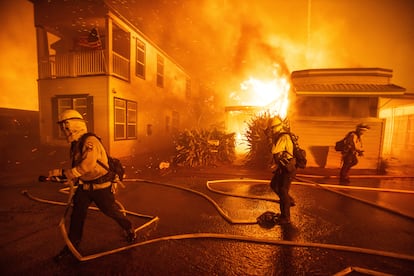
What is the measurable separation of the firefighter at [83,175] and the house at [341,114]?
334 inches

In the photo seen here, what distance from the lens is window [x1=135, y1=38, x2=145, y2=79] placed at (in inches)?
528

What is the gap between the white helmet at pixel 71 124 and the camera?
2.79 meters

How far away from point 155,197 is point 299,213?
3292 mm

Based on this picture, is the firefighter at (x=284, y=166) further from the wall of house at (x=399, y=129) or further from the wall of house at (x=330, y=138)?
the wall of house at (x=399, y=129)

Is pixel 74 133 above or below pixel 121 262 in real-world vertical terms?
above

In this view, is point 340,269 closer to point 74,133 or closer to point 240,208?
point 240,208

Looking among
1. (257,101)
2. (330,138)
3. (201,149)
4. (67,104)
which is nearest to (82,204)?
(201,149)

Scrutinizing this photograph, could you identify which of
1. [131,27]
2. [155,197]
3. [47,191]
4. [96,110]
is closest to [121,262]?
[155,197]

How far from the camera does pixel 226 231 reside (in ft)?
11.8

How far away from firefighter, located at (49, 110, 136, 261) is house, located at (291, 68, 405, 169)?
848cm

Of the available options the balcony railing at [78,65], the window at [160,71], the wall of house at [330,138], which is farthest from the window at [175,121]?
the wall of house at [330,138]

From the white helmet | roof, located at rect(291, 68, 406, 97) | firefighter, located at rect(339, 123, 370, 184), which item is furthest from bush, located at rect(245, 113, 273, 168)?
the white helmet

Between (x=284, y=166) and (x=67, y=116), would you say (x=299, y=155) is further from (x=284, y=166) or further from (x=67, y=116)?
(x=67, y=116)

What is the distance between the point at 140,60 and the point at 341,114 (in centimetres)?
1182
